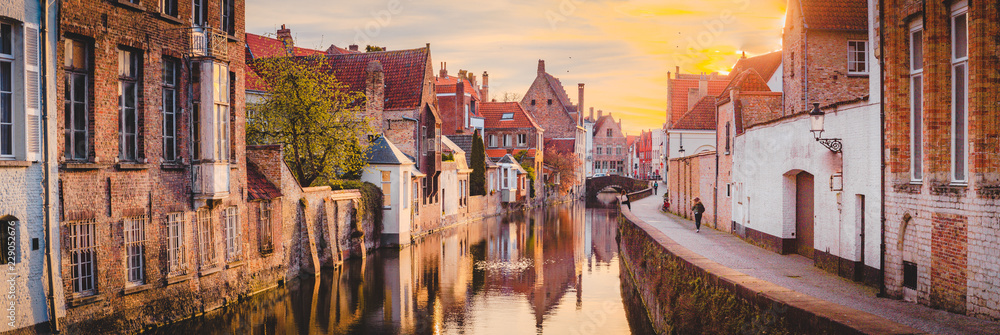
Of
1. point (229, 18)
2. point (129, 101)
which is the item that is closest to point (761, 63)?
point (229, 18)

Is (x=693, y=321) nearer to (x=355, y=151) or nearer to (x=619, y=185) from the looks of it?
(x=355, y=151)

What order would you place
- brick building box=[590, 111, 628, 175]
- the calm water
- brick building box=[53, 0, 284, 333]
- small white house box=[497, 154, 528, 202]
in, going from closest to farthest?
brick building box=[53, 0, 284, 333] < the calm water < small white house box=[497, 154, 528, 202] < brick building box=[590, 111, 628, 175]

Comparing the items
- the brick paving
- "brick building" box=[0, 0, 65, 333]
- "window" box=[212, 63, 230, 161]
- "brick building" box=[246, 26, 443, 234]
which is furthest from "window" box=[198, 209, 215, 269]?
"brick building" box=[246, 26, 443, 234]

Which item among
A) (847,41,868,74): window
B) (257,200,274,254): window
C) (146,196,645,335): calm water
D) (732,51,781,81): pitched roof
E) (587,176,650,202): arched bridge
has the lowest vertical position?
(146,196,645,335): calm water

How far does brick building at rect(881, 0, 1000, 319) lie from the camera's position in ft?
29.4

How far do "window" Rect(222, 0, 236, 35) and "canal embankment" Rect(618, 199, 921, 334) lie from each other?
10644 mm

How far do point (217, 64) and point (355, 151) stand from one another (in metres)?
10.9

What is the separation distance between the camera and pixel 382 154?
29.0 m

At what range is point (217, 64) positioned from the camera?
15250 mm

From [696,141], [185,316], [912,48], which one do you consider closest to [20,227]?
[185,316]

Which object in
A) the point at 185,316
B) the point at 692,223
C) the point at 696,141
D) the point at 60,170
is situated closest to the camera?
the point at 60,170

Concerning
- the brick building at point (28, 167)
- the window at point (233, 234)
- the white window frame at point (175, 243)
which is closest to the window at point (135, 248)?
the white window frame at point (175, 243)

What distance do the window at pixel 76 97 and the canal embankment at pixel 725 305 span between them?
402 inches

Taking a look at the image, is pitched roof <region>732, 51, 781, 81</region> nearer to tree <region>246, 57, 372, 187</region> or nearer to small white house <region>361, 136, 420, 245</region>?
small white house <region>361, 136, 420, 245</region>
